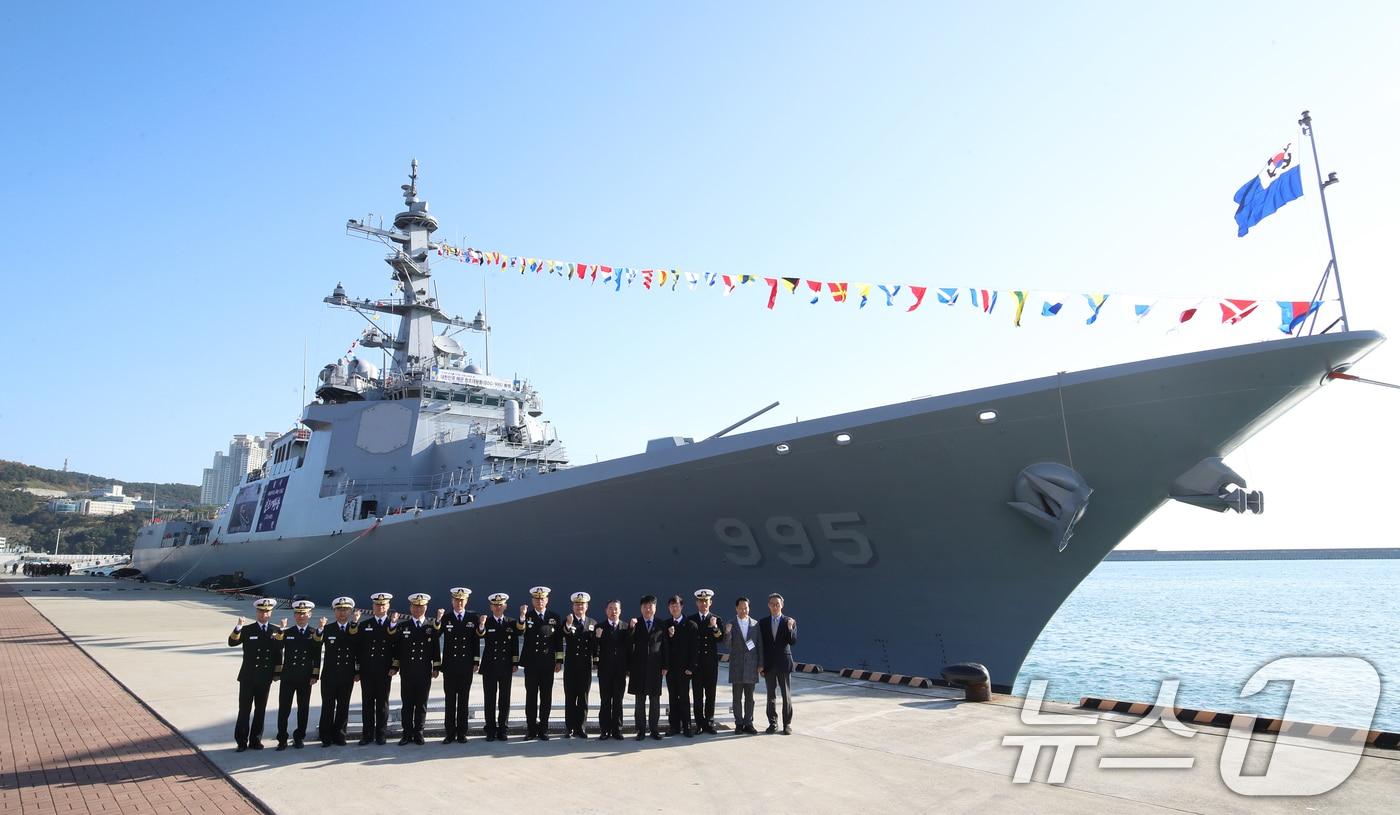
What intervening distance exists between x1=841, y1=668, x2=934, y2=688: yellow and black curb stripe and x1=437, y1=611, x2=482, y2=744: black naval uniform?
167 inches

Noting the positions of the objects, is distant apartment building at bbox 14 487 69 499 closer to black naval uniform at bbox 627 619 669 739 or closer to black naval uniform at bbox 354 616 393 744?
black naval uniform at bbox 354 616 393 744

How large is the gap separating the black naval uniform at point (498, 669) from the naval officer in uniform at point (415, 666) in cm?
35

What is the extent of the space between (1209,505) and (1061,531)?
57.0 inches

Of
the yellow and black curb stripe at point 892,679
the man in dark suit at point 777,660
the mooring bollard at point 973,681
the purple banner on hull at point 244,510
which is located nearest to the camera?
the man in dark suit at point 777,660

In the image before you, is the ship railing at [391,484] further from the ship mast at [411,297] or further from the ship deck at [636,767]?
the ship deck at [636,767]

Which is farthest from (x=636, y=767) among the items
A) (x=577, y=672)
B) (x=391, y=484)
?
(x=391, y=484)

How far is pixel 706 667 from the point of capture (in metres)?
6.21

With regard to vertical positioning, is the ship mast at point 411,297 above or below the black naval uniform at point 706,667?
above

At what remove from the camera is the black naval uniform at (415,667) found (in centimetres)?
569

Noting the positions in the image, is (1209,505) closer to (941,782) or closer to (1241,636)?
(941,782)

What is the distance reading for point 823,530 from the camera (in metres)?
9.43

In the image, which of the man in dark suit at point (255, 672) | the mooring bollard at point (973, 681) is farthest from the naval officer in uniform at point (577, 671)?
the mooring bollard at point (973, 681)

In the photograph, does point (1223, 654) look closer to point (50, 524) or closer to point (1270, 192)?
point (1270, 192)

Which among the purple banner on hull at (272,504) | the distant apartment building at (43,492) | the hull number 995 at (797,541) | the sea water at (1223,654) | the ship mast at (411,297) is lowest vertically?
the sea water at (1223,654)
